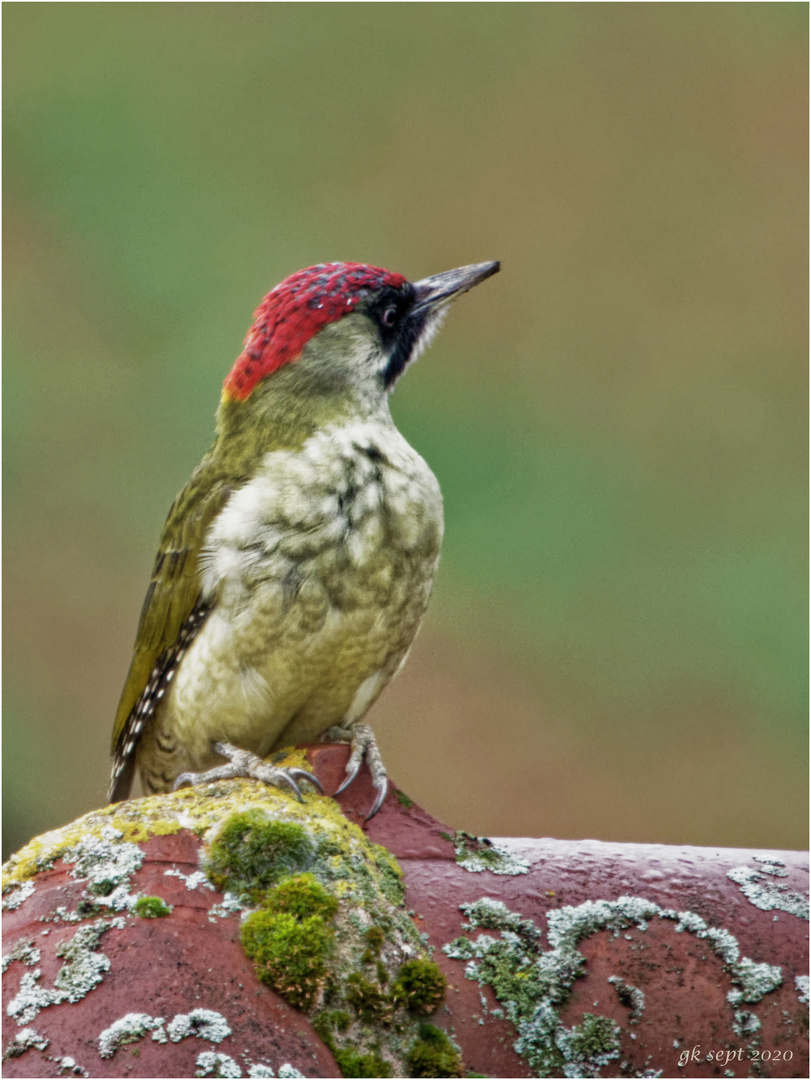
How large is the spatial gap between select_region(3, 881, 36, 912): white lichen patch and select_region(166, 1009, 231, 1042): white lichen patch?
1.28 feet

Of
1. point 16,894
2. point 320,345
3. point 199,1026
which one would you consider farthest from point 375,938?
point 320,345

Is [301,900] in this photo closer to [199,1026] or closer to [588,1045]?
[199,1026]

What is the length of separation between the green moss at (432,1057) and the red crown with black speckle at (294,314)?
5.24ft

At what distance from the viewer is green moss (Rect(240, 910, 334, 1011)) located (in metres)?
1.73

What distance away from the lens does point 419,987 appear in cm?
183

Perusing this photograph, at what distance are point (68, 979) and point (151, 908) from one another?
0.50 feet

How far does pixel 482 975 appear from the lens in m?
1.99

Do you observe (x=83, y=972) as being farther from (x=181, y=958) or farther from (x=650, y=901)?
(x=650, y=901)

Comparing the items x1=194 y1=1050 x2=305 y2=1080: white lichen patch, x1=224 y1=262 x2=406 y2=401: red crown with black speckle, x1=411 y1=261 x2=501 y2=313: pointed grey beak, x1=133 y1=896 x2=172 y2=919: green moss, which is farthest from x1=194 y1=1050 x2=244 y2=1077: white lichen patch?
x1=411 y1=261 x2=501 y2=313: pointed grey beak

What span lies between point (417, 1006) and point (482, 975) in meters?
0.20

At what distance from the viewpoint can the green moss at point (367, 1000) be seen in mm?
1749

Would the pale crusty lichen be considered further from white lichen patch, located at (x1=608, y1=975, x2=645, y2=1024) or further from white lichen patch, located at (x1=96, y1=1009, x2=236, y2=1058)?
white lichen patch, located at (x1=608, y1=975, x2=645, y2=1024)

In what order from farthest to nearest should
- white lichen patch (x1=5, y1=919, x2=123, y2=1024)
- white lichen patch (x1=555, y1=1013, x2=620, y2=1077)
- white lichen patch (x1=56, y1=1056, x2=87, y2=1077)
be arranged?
white lichen patch (x1=555, y1=1013, x2=620, y2=1077)
white lichen patch (x1=5, y1=919, x2=123, y2=1024)
white lichen patch (x1=56, y1=1056, x2=87, y2=1077)

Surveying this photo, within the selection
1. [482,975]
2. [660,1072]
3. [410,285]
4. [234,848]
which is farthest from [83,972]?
[410,285]
